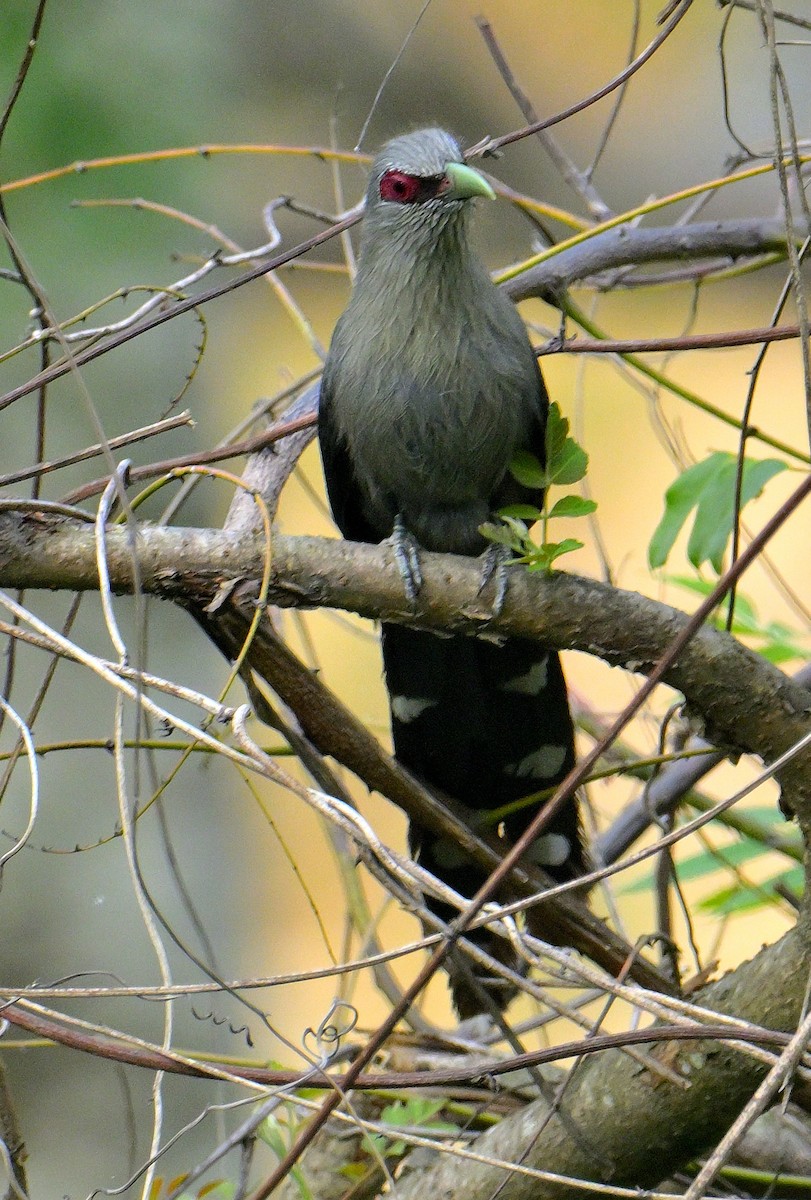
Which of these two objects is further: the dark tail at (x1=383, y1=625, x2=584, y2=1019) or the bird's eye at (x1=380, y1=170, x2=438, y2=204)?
the dark tail at (x1=383, y1=625, x2=584, y2=1019)

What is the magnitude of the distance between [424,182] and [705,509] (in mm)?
876

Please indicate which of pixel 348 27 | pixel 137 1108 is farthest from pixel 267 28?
pixel 137 1108

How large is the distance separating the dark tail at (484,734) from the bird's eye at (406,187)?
2.96 ft

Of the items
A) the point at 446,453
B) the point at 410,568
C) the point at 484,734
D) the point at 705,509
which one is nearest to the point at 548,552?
the point at 410,568

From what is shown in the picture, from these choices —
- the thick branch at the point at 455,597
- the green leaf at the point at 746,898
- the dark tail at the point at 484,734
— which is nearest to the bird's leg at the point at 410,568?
the thick branch at the point at 455,597

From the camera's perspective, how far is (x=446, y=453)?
221 centimetres

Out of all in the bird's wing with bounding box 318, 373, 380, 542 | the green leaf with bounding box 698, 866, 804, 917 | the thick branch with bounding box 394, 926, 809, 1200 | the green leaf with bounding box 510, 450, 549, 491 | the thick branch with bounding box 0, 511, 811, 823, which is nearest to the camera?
the thick branch with bounding box 0, 511, 811, 823

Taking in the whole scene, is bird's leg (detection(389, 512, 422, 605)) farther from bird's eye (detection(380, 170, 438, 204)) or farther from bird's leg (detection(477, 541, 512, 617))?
bird's eye (detection(380, 170, 438, 204))

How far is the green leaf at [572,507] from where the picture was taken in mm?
1726

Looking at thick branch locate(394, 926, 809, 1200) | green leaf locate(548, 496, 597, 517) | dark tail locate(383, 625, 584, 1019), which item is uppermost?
green leaf locate(548, 496, 597, 517)

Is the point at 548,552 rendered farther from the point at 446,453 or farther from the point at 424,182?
the point at 424,182

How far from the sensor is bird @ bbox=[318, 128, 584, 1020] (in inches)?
A: 86.7

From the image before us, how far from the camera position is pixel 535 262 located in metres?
2.16

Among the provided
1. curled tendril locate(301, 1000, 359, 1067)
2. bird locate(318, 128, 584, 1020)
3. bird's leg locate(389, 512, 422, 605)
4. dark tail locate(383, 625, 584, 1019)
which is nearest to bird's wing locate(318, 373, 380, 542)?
bird locate(318, 128, 584, 1020)
